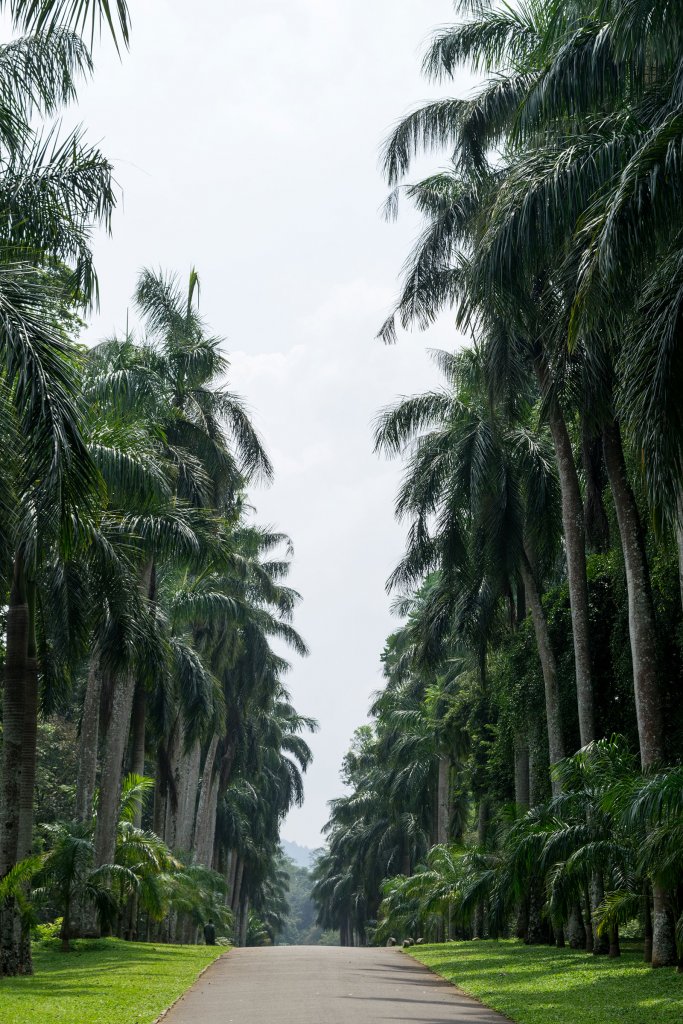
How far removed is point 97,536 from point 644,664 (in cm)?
789

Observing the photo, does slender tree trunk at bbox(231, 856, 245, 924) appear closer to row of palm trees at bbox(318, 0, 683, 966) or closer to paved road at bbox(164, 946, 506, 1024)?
row of palm trees at bbox(318, 0, 683, 966)

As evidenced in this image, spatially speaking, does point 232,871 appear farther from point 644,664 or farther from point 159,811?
point 644,664

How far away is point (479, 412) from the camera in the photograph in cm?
2536

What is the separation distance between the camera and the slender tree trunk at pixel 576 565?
64.1ft

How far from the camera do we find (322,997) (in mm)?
13070

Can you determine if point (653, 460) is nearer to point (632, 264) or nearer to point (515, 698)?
point (632, 264)

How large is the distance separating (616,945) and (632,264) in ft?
37.2

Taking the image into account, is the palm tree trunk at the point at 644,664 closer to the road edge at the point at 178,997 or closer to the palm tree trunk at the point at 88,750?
the road edge at the point at 178,997

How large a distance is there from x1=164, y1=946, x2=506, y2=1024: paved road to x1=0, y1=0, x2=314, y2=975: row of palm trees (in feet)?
9.95

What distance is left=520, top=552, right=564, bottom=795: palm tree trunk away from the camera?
72.1 ft

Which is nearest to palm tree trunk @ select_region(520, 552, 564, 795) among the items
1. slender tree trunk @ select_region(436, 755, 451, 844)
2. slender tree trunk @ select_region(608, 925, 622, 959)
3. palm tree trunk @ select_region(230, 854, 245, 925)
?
slender tree trunk @ select_region(608, 925, 622, 959)

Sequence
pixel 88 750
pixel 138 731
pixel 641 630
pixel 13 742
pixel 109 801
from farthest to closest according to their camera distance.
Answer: pixel 138 731 < pixel 88 750 < pixel 109 801 < pixel 641 630 < pixel 13 742

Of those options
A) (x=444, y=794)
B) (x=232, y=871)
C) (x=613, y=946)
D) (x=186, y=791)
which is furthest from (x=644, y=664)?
(x=232, y=871)

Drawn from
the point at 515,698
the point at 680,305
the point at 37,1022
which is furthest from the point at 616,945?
the point at 680,305
